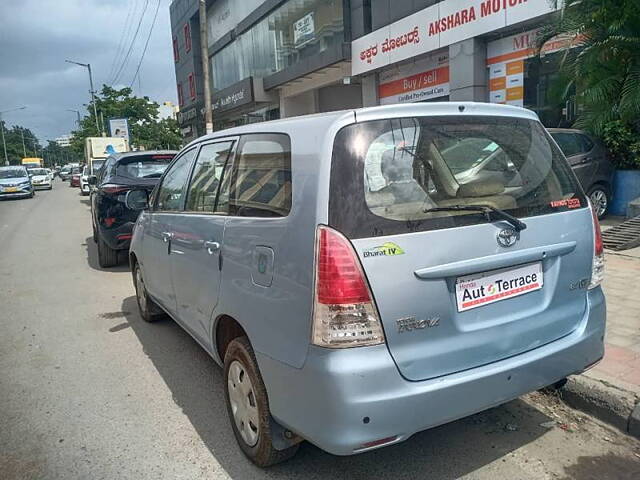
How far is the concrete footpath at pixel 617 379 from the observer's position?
10.3 ft

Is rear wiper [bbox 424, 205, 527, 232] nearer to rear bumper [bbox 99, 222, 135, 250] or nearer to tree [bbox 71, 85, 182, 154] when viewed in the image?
rear bumper [bbox 99, 222, 135, 250]

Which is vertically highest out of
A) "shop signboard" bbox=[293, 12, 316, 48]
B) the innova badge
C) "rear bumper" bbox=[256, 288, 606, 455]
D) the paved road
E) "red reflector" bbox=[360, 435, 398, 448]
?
"shop signboard" bbox=[293, 12, 316, 48]

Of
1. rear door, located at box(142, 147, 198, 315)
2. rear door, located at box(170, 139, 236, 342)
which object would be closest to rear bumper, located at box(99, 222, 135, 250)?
rear door, located at box(142, 147, 198, 315)

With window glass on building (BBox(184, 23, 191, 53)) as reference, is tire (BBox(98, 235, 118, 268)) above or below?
below

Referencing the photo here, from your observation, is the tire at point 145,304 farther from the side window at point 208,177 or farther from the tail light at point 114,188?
the tail light at point 114,188

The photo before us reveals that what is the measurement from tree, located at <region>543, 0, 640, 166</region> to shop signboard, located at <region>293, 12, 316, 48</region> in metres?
11.5

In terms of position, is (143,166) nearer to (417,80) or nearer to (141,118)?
(417,80)

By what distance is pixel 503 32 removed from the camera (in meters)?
12.0

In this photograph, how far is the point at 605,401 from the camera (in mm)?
3215

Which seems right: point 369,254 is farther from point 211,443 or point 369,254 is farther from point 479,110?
point 211,443

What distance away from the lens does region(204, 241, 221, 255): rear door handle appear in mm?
3076

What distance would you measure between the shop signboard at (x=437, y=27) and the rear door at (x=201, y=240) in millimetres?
8014

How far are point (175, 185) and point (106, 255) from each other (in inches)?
176

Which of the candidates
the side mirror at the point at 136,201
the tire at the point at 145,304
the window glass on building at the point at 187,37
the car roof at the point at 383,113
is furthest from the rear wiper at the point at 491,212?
the window glass on building at the point at 187,37
